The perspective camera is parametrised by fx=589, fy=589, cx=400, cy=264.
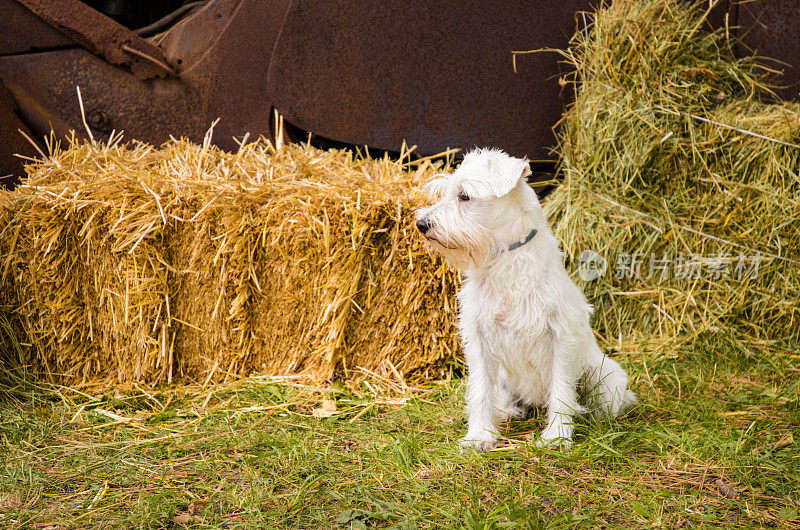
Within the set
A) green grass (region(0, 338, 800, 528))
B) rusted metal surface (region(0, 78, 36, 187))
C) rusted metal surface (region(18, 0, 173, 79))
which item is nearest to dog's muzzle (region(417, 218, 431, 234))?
green grass (region(0, 338, 800, 528))

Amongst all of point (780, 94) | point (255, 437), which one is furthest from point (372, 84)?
point (780, 94)

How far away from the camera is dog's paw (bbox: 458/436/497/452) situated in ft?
8.35

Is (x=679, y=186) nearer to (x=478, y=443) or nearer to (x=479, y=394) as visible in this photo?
(x=479, y=394)

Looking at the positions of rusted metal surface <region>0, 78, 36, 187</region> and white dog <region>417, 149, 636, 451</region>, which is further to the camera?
rusted metal surface <region>0, 78, 36, 187</region>

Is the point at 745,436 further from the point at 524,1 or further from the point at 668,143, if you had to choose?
the point at 524,1

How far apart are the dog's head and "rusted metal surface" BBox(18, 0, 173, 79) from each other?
259 cm

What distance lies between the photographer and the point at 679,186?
3578 mm

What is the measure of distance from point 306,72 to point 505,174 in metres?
2.15

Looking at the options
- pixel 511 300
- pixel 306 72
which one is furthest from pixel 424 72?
pixel 511 300

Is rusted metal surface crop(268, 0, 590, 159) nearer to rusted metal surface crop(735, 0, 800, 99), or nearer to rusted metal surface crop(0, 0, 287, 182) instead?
rusted metal surface crop(0, 0, 287, 182)

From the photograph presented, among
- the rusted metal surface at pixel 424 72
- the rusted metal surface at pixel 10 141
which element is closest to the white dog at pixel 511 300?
the rusted metal surface at pixel 424 72

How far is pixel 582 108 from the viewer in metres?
3.74

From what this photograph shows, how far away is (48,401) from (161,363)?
574mm

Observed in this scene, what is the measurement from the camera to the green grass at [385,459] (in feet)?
6.79
